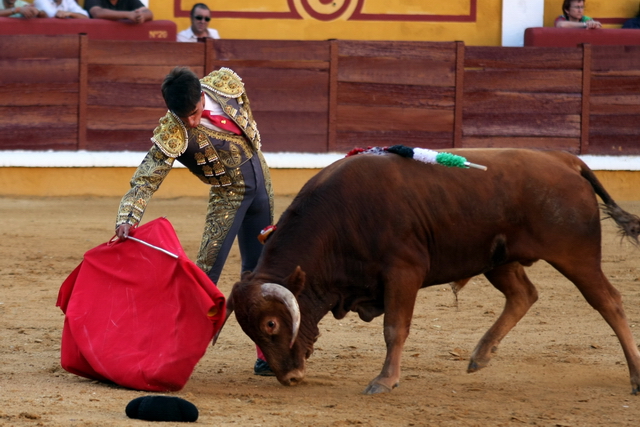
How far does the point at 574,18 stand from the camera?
9773mm

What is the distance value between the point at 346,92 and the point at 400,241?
5738 mm

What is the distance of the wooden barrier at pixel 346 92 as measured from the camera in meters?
8.93

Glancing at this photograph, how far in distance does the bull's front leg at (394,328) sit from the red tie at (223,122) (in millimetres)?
855

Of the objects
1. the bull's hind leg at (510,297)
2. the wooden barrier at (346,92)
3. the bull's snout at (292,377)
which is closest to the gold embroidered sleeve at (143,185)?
the bull's snout at (292,377)

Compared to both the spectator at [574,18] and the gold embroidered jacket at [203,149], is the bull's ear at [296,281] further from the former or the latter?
the spectator at [574,18]

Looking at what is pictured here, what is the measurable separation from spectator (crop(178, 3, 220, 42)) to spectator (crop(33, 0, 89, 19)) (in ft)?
2.93

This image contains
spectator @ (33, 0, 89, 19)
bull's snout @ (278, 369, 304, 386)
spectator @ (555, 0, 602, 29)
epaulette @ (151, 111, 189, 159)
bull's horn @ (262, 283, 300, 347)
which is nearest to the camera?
bull's horn @ (262, 283, 300, 347)

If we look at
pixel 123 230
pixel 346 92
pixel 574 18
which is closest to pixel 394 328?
pixel 123 230

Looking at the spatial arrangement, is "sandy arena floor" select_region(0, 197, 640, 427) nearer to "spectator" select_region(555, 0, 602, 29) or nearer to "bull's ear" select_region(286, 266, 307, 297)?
"bull's ear" select_region(286, 266, 307, 297)

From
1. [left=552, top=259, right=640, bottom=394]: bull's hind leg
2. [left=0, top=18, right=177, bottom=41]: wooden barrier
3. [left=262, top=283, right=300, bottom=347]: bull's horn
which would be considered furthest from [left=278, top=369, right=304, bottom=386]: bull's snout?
[left=0, top=18, right=177, bottom=41]: wooden barrier

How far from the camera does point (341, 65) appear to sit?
30.4ft

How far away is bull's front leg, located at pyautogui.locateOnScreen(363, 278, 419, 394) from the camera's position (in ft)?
12.0

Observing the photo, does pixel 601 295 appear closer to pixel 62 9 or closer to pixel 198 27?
pixel 198 27

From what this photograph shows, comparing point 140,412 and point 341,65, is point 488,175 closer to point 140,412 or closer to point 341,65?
point 140,412
